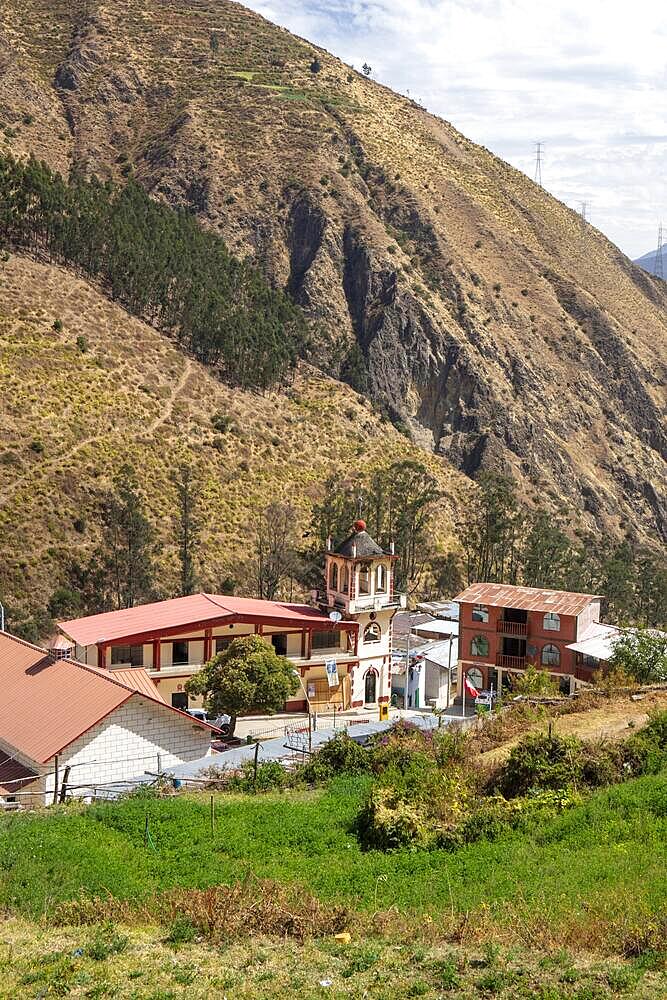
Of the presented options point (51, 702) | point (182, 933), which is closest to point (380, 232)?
point (51, 702)

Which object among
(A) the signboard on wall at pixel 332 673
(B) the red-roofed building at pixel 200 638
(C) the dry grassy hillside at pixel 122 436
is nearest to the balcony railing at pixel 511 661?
(B) the red-roofed building at pixel 200 638

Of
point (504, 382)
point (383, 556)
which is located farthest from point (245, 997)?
point (504, 382)

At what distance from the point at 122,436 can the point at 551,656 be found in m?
36.2

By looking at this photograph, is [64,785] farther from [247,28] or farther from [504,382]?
[247,28]

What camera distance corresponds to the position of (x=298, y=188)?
117 metres

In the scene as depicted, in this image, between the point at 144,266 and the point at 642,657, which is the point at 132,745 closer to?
the point at 642,657

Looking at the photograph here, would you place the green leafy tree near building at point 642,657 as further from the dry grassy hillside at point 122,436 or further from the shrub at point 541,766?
the dry grassy hillside at point 122,436

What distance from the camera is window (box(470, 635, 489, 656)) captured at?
5256cm

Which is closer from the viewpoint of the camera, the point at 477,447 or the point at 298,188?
the point at 477,447

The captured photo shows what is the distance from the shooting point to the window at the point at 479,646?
52.6 m

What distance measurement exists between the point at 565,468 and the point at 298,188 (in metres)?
43.9

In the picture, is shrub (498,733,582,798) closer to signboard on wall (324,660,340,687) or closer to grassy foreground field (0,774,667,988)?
grassy foreground field (0,774,667,988)

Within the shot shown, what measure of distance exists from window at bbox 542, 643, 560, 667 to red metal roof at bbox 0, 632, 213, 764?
22.7 meters

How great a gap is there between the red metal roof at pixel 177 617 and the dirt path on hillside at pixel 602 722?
1635cm
